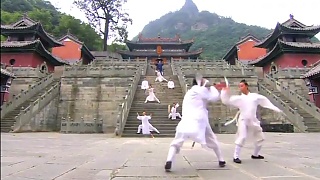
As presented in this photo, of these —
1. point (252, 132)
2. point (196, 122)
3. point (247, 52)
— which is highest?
point (247, 52)

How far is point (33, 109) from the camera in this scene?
1764cm

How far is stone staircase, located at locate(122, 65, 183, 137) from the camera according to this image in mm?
13836

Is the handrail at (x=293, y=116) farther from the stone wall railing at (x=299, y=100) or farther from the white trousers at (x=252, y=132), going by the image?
the white trousers at (x=252, y=132)

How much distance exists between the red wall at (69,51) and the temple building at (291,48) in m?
22.9

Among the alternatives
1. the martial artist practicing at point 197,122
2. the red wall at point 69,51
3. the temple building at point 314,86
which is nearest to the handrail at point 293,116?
the temple building at point 314,86

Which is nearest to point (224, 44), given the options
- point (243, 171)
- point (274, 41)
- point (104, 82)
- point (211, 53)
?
point (211, 53)

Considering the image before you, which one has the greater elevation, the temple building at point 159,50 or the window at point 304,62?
the temple building at point 159,50

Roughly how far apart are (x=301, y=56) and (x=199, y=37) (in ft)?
164

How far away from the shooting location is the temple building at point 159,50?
137 ft

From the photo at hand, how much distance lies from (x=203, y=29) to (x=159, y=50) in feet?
174

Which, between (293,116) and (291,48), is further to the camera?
(291,48)

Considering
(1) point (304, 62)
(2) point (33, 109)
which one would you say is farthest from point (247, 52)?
(2) point (33, 109)

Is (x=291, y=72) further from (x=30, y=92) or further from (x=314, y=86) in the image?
(x=30, y=92)

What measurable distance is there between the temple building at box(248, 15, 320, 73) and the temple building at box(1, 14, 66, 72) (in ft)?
73.1
